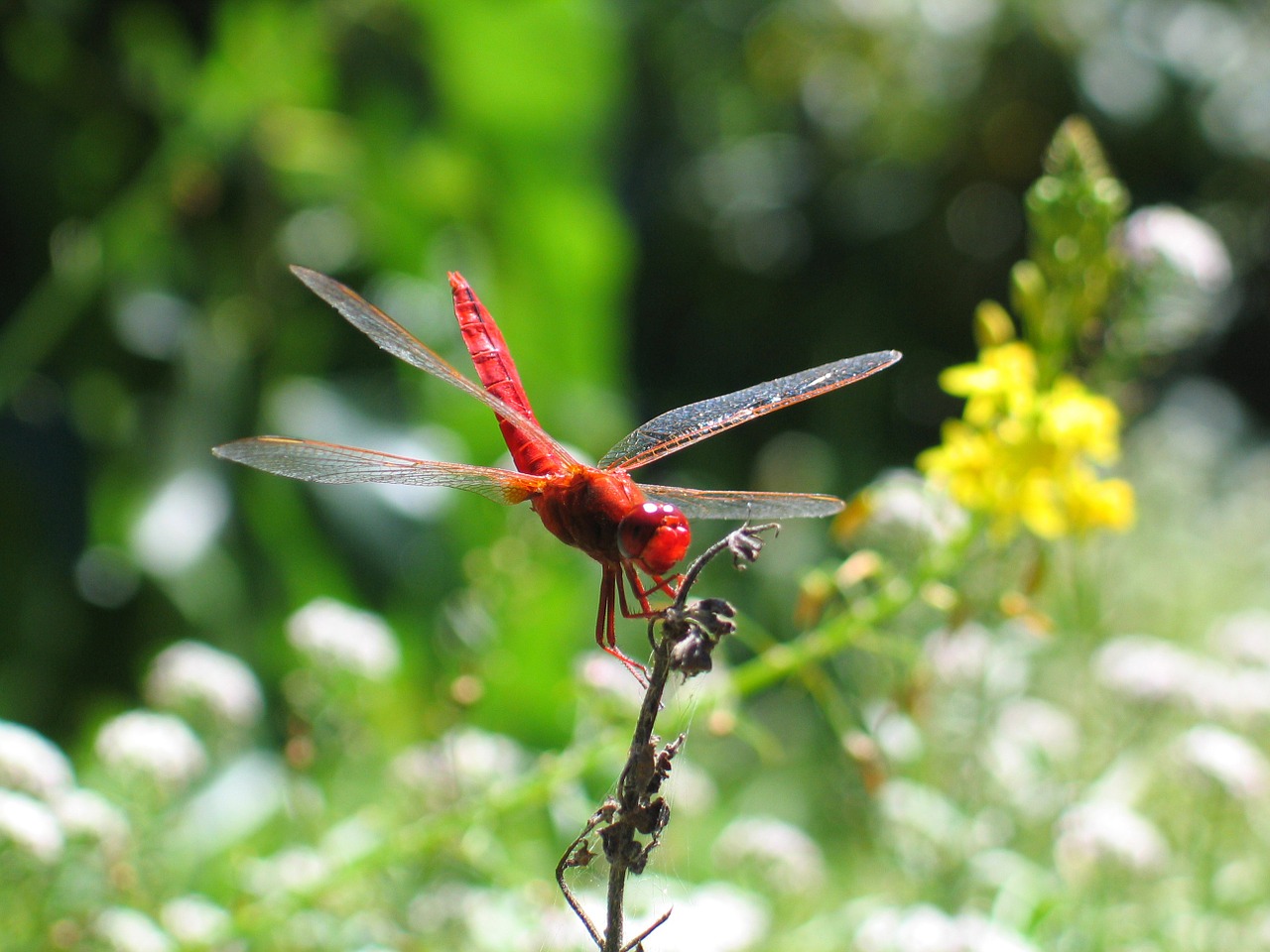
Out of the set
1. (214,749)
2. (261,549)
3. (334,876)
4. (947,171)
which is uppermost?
(947,171)

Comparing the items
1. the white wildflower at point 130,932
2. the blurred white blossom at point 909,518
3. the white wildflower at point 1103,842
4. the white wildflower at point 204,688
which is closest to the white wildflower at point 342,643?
the white wildflower at point 204,688

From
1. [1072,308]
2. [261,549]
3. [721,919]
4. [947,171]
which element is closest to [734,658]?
[261,549]

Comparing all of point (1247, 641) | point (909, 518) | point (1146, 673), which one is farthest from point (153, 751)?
point (1247, 641)

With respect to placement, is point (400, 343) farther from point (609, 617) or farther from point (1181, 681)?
point (1181, 681)

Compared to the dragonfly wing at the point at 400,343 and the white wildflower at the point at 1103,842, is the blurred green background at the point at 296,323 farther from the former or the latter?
the white wildflower at the point at 1103,842

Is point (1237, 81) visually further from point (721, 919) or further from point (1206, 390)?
point (721, 919)

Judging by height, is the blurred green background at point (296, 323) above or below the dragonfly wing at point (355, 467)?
above

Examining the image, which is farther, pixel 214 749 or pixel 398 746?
pixel 398 746
